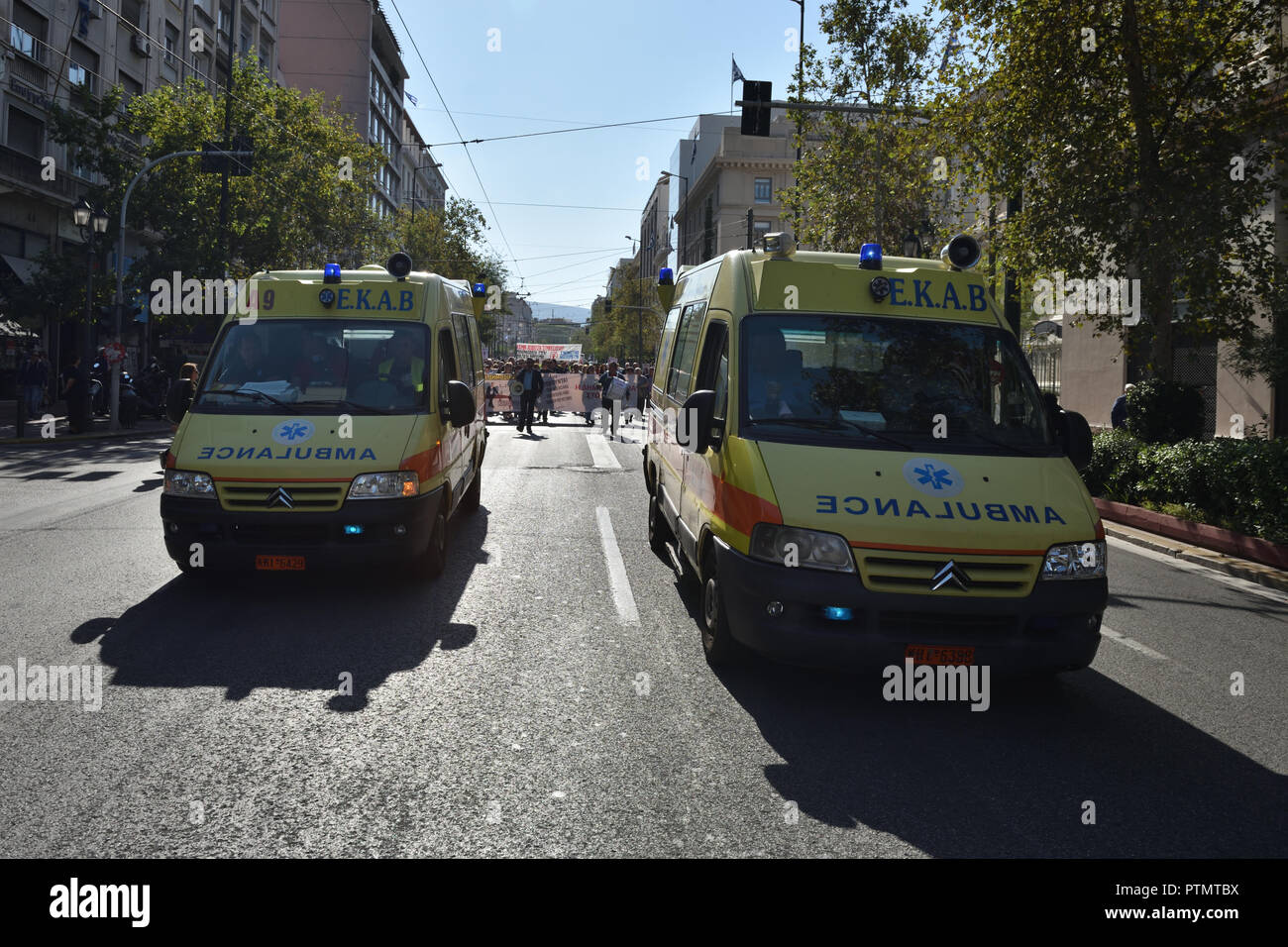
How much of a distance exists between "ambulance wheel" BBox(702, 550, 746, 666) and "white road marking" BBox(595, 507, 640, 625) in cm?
93

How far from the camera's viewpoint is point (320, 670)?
5.98m

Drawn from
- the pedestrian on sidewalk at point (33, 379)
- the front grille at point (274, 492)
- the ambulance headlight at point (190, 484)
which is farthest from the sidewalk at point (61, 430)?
the front grille at point (274, 492)

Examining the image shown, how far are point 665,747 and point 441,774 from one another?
0.98m

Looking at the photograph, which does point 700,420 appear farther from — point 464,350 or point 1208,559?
point 1208,559

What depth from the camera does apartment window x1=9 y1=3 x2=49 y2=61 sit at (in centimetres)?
3019

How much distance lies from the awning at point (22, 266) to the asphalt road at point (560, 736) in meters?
26.1

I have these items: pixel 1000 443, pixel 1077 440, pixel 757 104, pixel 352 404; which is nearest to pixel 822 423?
pixel 1000 443

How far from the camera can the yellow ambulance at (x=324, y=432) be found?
745 cm

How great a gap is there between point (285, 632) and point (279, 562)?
2.55ft

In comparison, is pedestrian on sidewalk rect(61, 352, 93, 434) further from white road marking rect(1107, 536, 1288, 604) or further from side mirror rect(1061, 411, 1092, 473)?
side mirror rect(1061, 411, 1092, 473)

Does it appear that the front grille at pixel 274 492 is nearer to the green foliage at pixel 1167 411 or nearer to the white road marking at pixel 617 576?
the white road marking at pixel 617 576

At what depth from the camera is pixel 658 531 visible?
32.4ft

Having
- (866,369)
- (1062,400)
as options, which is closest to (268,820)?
(866,369)

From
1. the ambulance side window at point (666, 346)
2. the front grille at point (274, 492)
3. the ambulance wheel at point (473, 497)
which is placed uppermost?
the ambulance side window at point (666, 346)
